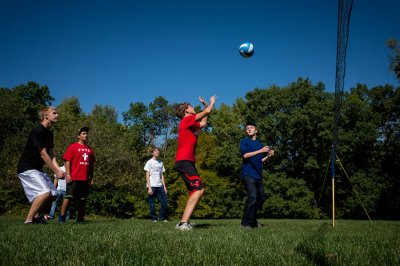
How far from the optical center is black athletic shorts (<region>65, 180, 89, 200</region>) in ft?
26.0

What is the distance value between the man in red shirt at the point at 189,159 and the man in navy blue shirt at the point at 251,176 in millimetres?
1515

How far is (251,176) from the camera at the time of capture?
706 centimetres

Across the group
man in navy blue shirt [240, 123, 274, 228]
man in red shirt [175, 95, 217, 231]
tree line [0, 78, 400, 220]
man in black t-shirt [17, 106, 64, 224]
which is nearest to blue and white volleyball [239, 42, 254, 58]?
man in navy blue shirt [240, 123, 274, 228]

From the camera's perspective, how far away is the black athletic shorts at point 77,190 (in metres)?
7.92

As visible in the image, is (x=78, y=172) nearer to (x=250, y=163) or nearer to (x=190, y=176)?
(x=190, y=176)

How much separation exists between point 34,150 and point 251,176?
14.7 feet

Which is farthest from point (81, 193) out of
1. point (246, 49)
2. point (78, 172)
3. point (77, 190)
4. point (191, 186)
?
point (246, 49)

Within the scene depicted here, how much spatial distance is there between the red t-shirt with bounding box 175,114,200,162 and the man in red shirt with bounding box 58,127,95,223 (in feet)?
11.3

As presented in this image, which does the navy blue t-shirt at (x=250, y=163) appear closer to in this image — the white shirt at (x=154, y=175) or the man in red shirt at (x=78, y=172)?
the man in red shirt at (x=78, y=172)

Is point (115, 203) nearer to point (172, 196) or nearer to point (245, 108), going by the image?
point (172, 196)

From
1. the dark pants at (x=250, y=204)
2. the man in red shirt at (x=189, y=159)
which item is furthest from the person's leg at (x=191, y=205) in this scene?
the dark pants at (x=250, y=204)

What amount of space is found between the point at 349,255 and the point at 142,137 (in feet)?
174

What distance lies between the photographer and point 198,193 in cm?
566

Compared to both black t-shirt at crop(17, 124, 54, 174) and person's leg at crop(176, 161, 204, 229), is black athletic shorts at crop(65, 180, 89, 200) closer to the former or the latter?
black t-shirt at crop(17, 124, 54, 174)
